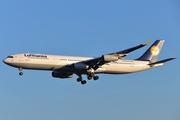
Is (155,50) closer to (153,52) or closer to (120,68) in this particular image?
(153,52)

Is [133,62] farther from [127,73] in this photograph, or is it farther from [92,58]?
[92,58]

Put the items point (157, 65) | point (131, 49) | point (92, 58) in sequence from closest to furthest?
point (131, 49)
point (92, 58)
point (157, 65)

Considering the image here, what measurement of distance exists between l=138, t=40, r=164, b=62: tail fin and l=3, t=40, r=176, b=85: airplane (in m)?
4.25

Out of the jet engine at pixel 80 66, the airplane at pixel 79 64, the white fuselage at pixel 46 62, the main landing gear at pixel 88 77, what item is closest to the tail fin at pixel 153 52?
the airplane at pixel 79 64

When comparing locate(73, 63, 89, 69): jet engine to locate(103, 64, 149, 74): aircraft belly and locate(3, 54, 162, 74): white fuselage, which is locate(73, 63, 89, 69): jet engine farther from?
locate(103, 64, 149, 74): aircraft belly

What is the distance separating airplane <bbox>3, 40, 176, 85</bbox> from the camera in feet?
254

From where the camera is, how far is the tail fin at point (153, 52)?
9271cm

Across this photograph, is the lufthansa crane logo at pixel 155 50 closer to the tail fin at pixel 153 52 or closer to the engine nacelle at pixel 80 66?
the tail fin at pixel 153 52

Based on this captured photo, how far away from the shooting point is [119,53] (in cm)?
7762

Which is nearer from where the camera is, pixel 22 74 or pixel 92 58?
pixel 22 74

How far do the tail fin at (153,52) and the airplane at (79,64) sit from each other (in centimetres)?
425

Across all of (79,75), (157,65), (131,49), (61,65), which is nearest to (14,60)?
(61,65)

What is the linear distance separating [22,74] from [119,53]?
16.5 m

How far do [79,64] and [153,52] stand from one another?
20.9 metres
